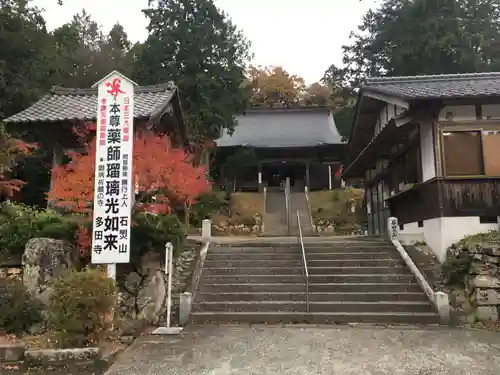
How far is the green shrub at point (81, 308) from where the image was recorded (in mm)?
6230

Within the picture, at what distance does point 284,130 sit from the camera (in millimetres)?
38188

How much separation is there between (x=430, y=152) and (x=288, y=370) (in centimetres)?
805

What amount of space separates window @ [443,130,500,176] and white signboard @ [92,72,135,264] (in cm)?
820

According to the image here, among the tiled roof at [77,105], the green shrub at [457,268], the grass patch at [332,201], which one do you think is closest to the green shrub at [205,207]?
the grass patch at [332,201]

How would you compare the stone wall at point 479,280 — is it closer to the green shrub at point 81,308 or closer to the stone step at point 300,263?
the stone step at point 300,263

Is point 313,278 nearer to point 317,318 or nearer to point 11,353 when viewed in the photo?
point 317,318

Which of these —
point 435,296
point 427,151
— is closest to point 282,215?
point 427,151

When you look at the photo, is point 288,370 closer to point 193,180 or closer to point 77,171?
point 77,171

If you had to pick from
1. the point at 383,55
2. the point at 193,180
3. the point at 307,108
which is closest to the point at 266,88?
the point at 307,108

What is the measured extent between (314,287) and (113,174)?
17.5ft

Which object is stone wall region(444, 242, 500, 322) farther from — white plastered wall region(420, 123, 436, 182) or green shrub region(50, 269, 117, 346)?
green shrub region(50, 269, 117, 346)

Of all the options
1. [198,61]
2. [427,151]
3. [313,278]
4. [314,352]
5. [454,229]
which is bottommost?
[314,352]

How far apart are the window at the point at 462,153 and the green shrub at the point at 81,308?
9.17 meters

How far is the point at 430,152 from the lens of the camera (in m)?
11.8
